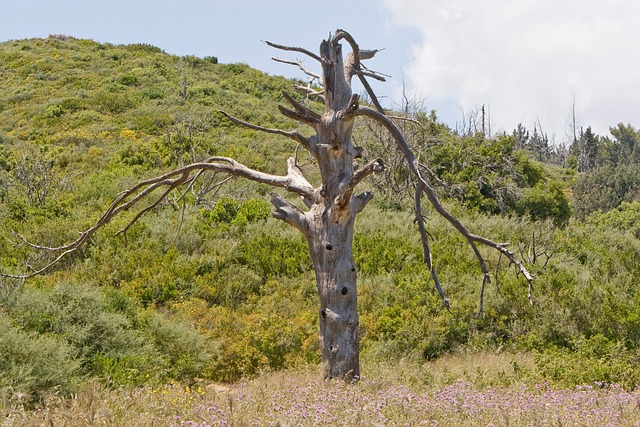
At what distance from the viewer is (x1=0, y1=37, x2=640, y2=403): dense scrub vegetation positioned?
31.5ft

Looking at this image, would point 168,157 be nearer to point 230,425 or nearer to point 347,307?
point 347,307

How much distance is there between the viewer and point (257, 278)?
14266 millimetres

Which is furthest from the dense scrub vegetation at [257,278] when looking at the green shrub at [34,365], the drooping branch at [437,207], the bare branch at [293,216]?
the bare branch at [293,216]

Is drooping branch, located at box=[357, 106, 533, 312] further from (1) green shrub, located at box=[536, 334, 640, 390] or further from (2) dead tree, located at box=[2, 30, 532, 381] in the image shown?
(1) green shrub, located at box=[536, 334, 640, 390]

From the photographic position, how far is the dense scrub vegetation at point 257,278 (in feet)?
31.5

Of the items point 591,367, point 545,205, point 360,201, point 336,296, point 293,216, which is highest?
point 545,205

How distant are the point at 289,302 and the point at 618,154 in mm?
57104

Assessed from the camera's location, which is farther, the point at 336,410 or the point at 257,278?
the point at 257,278

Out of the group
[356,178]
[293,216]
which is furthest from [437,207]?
[293,216]

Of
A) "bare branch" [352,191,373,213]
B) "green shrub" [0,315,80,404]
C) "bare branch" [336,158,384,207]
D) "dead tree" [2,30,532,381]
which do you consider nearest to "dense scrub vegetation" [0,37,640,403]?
"green shrub" [0,315,80,404]

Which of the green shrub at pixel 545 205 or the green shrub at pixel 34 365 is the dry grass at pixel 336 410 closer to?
the green shrub at pixel 34 365

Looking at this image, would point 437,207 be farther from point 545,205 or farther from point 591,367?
point 545,205

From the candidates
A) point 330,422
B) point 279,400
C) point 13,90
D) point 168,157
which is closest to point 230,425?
point 330,422

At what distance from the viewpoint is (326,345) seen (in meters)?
6.70
